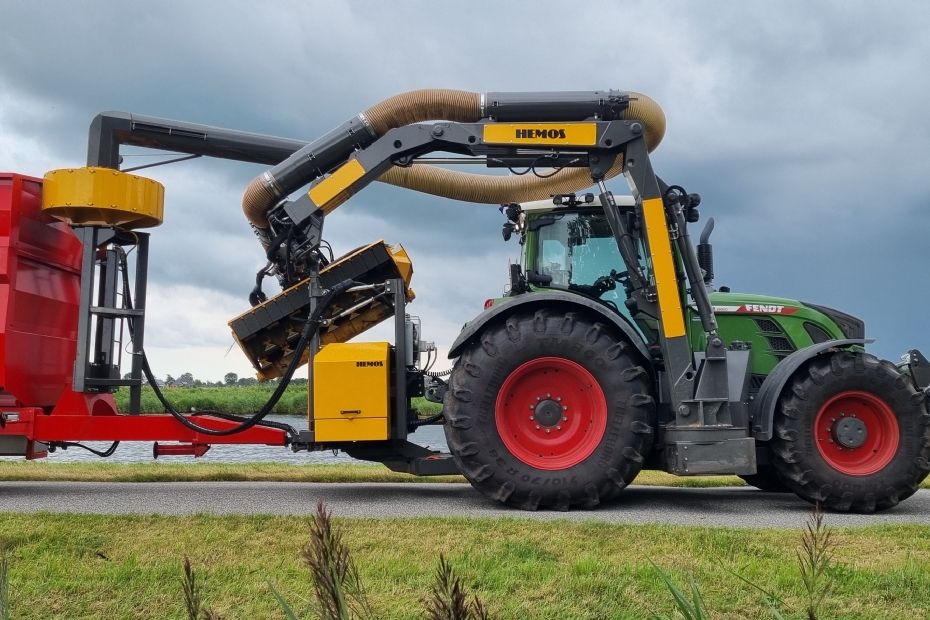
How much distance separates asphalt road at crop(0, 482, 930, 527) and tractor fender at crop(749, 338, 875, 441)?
65cm

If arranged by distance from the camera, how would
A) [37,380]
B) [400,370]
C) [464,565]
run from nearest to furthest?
[464,565]
[400,370]
[37,380]

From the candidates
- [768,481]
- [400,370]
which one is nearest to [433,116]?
[400,370]

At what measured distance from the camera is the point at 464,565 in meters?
3.92

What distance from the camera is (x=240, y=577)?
377 centimetres

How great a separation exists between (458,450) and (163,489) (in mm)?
2836

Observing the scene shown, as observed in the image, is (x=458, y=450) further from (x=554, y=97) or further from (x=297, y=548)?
(x=554, y=97)

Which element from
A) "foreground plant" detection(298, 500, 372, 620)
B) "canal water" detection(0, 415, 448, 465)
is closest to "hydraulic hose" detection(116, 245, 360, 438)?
"canal water" detection(0, 415, 448, 465)

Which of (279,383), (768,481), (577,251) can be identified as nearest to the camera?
(577,251)

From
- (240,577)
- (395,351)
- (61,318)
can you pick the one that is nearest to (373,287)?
(395,351)

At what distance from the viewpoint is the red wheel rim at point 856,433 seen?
21.6ft

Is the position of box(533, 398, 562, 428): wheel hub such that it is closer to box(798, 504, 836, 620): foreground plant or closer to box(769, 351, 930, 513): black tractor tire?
box(769, 351, 930, 513): black tractor tire

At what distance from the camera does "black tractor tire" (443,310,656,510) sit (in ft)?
20.6

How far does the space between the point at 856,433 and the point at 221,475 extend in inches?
235

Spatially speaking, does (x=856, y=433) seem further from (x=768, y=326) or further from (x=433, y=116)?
(x=433, y=116)
